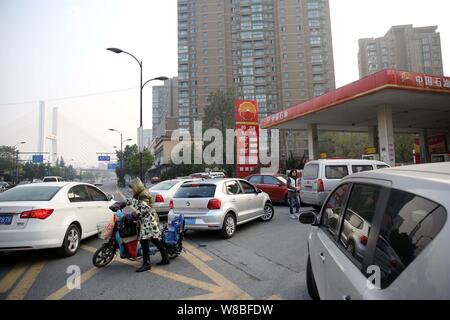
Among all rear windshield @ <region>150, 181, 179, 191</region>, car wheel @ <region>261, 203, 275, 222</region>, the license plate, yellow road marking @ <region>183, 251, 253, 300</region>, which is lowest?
yellow road marking @ <region>183, 251, 253, 300</region>

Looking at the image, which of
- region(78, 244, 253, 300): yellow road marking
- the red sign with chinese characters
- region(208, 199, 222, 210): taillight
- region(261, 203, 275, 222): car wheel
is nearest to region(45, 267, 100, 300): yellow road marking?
region(78, 244, 253, 300): yellow road marking

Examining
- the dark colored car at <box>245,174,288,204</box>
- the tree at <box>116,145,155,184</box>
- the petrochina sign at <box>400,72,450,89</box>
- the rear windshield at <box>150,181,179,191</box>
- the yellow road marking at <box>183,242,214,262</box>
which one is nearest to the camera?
the yellow road marking at <box>183,242,214,262</box>

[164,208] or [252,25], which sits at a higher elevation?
[252,25]

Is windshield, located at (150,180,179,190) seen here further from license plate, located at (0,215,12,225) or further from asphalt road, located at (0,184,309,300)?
license plate, located at (0,215,12,225)

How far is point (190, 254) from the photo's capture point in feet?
18.4

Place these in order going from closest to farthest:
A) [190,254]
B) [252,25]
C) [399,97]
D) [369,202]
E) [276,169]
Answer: [369,202] < [190,254] < [399,97] < [276,169] < [252,25]

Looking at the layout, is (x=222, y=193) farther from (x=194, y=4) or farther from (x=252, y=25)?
(x=194, y=4)

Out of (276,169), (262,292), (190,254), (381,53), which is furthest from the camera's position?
(381,53)

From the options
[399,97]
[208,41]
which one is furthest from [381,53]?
[399,97]

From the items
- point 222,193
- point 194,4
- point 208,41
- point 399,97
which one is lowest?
point 222,193

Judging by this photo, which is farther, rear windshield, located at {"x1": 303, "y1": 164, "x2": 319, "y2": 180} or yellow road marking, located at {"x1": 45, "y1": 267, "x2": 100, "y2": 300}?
rear windshield, located at {"x1": 303, "y1": 164, "x2": 319, "y2": 180}

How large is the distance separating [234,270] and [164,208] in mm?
5635

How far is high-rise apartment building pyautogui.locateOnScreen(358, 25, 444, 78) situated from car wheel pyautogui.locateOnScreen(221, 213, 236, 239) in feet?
353

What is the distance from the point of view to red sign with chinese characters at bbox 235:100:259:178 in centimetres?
2211
